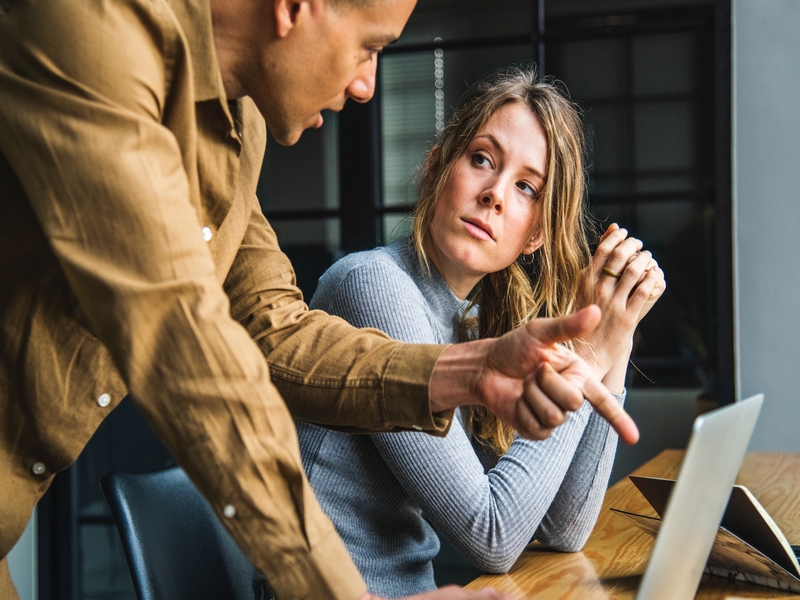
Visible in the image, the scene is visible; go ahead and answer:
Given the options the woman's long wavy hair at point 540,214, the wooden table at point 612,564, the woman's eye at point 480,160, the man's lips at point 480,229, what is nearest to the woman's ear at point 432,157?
the woman's long wavy hair at point 540,214

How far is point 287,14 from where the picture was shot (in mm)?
802

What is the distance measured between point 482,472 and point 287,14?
2.43 ft

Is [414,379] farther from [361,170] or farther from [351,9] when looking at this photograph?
[361,170]

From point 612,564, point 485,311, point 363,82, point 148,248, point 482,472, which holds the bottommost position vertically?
point 612,564

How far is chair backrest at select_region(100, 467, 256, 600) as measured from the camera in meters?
1.18

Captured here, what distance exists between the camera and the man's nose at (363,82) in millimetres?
876

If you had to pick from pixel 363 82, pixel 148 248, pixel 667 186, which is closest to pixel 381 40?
pixel 363 82

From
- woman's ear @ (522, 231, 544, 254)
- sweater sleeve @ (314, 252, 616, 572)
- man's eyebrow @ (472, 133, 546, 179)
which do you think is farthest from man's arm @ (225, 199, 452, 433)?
woman's ear @ (522, 231, 544, 254)

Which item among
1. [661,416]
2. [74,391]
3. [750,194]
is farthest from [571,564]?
[750,194]

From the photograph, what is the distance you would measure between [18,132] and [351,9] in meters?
0.32

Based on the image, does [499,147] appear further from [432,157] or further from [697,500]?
[697,500]

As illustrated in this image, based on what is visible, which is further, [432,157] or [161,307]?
[432,157]

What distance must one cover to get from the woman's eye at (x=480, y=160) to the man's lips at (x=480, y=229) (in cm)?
12

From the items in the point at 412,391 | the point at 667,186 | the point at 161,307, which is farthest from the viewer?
the point at 667,186
